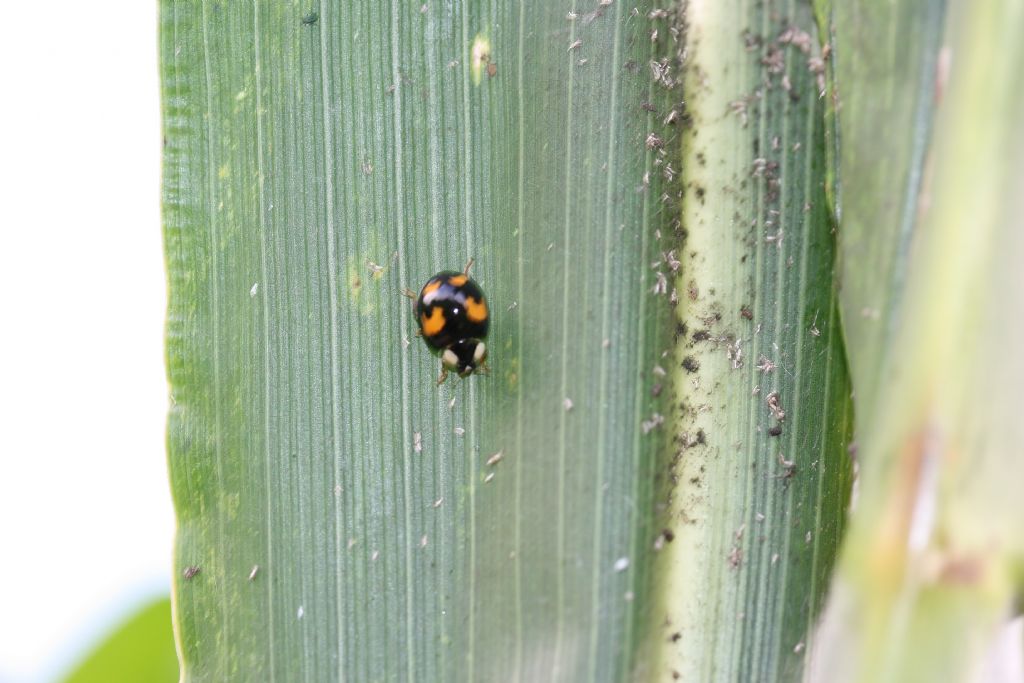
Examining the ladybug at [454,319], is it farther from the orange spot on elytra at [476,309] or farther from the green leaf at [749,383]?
the green leaf at [749,383]

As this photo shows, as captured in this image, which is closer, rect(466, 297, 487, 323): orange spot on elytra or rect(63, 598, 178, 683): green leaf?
rect(466, 297, 487, 323): orange spot on elytra

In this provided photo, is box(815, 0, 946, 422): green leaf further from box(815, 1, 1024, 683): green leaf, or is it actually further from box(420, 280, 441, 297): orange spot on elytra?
box(420, 280, 441, 297): orange spot on elytra

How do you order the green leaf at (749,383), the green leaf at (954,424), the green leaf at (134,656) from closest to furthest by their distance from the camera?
1. the green leaf at (954,424)
2. the green leaf at (749,383)
3. the green leaf at (134,656)

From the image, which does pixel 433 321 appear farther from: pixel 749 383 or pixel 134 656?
pixel 134 656

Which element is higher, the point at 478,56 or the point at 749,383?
the point at 478,56

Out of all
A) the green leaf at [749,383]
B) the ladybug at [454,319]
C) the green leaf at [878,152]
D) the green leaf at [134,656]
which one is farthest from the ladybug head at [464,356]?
the green leaf at [134,656]

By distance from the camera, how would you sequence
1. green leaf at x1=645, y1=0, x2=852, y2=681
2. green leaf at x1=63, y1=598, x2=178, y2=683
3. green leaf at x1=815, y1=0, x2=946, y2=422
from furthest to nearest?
green leaf at x1=63, y1=598, x2=178, y2=683, green leaf at x1=645, y1=0, x2=852, y2=681, green leaf at x1=815, y1=0, x2=946, y2=422

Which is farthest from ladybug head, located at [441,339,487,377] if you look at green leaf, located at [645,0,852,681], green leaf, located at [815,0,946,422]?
green leaf, located at [815,0,946,422]

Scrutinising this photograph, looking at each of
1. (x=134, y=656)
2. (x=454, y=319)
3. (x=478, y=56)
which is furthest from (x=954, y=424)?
(x=134, y=656)
